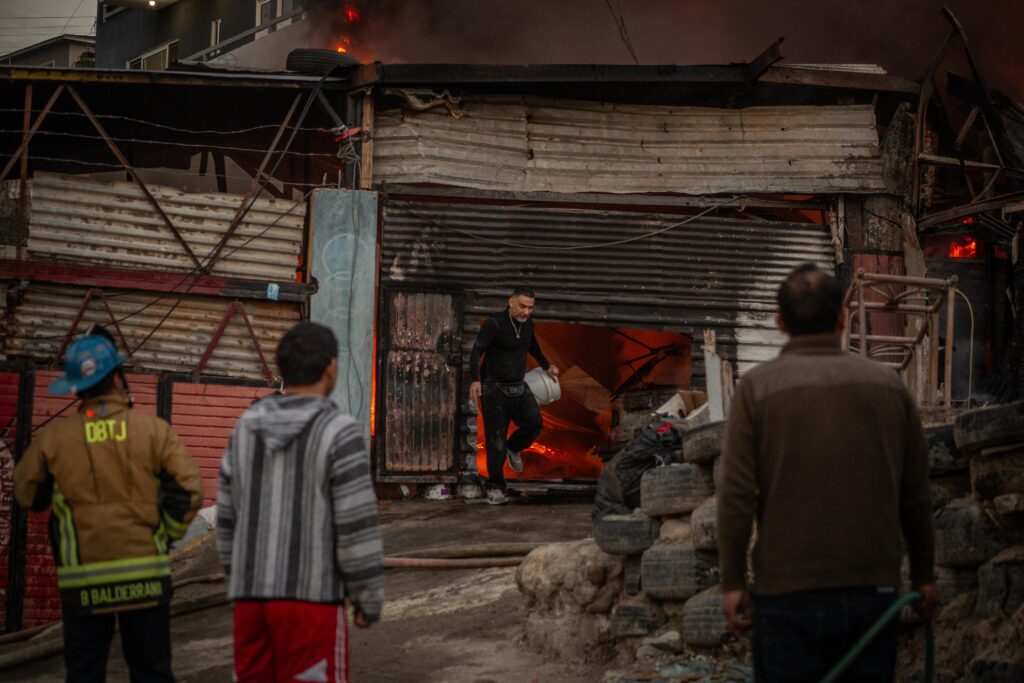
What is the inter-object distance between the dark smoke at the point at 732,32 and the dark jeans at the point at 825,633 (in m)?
17.0

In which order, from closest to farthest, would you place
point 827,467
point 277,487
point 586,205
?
1. point 827,467
2. point 277,487
3. point 586,205

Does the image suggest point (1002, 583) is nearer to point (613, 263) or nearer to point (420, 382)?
point (420, 382)

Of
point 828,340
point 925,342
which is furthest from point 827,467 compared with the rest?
point 925,342

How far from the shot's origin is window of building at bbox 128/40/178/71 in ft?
105

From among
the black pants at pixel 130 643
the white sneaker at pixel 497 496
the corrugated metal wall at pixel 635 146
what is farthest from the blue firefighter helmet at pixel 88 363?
the corrugated metal wall at pixel 635 146

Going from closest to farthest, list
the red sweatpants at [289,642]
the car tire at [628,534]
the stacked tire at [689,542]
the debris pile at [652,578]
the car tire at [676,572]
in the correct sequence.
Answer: the red sweatpants at [289,642] < the stacked tire at [689,542] < the debris pile at [652,578] < the car tire at [676,572] < the car tire at [628,534]

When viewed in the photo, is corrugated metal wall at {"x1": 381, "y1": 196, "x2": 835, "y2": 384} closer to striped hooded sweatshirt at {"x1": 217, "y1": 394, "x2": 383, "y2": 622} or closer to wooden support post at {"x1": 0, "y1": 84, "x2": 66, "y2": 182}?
wooden support post at {"x1": 0, "y1": 84, "x2": 66, "y2": 182}

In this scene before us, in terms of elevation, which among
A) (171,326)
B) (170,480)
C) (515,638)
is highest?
(171,326)

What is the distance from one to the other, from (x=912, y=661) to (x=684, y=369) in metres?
9.85

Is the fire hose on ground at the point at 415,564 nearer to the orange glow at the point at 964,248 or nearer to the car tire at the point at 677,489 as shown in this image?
the car tire at the point at 677,489

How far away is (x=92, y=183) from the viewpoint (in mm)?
14438

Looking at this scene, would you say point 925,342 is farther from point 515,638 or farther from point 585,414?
point 585,414

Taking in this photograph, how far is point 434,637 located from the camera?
25.7ft

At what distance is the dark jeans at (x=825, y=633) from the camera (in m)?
3.62
